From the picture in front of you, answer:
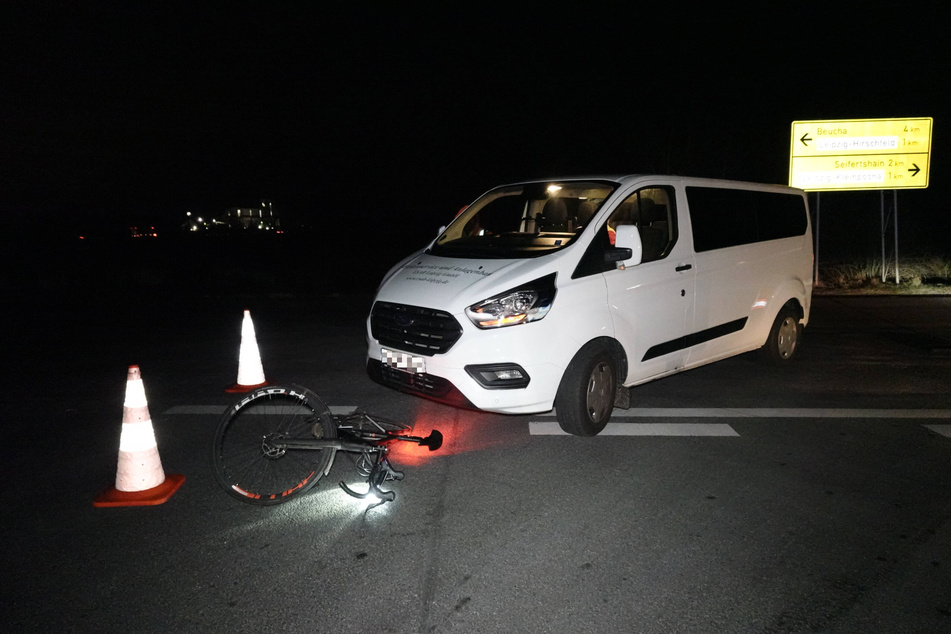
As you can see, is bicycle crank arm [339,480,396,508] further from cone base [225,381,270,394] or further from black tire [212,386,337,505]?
cone base [225,381,270,394]

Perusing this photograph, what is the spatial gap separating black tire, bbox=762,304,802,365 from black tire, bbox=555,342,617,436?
295 cm

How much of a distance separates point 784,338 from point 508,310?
4401 millimetres

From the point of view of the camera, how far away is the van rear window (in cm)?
625

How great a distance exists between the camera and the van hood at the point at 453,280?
16.1ft

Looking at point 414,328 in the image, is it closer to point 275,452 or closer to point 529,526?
point 275,452

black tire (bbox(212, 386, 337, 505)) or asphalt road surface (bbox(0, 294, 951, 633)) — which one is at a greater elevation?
black tire (bbox(212, 386, 337, 505))

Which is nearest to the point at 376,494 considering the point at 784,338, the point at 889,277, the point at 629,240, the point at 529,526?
the point at 529,526

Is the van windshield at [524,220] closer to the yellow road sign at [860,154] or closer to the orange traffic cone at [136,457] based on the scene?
the orange traffic cone at [136,457]

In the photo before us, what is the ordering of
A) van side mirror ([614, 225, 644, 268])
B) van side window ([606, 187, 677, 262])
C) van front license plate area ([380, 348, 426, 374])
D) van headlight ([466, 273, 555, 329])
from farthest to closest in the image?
van side window ([606, 187, 677, 262]) → van side mirror ([614, 225, 644, 268]) → van front license plate area ([380, 348, 426, 374]) → van headlight ([466, 273, 555, 329])

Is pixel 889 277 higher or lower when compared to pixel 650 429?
lower

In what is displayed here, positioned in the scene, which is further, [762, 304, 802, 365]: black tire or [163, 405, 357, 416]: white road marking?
[762, 304, 802, 365]: black tire

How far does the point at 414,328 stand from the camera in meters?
5.17

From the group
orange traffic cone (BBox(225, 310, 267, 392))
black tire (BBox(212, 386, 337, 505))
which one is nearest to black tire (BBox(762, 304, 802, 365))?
black tire (BBox(212, 386, 337, 505))

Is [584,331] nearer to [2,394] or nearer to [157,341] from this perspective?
[2,394]
